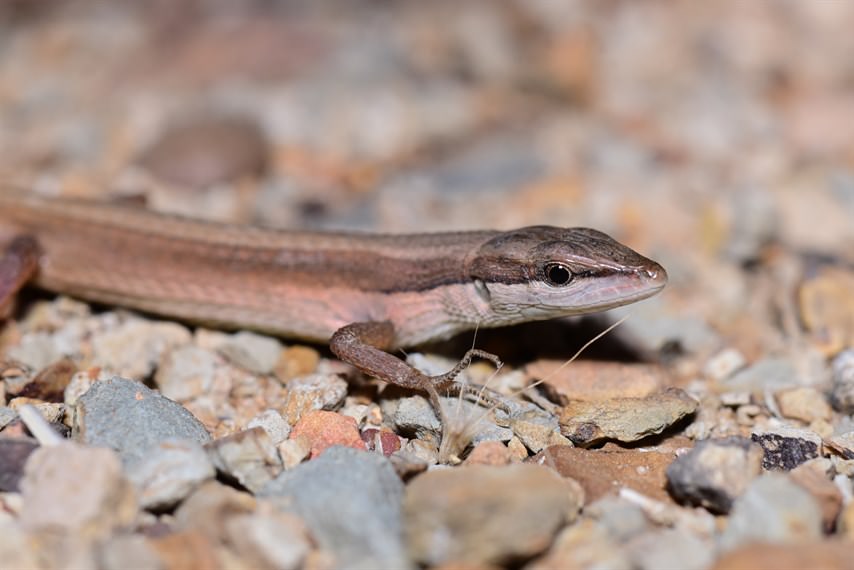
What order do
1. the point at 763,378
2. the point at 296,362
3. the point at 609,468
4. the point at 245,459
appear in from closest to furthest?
the point at 245,459, the point at 609,468, the point at 763,378, the point at 296,362

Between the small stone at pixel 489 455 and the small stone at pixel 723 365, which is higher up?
the small stone at pixel 489 455

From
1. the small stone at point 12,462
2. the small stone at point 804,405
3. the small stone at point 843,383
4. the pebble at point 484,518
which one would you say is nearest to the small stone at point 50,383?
the small stone at point 12,462

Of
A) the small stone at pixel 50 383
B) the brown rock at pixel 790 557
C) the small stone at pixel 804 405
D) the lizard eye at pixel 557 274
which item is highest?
the lizard eye at pixel 557 274

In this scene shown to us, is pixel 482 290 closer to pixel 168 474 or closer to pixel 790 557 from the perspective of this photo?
pixel 168 474

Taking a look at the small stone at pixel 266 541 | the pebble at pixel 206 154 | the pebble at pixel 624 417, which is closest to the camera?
the small stone at pixel 266 541

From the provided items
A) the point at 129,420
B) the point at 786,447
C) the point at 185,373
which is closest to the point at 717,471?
the point at 786,447

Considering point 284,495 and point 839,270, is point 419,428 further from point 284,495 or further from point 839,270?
point 839,270

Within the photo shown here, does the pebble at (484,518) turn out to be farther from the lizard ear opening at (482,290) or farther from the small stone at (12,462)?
the small stone at (12,462)
